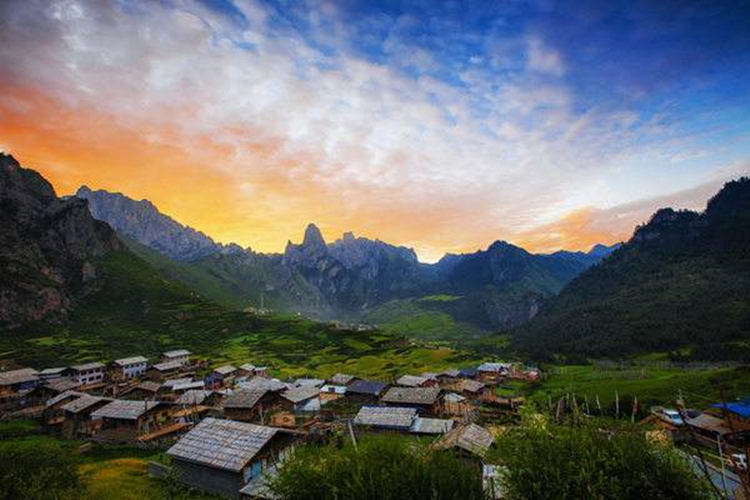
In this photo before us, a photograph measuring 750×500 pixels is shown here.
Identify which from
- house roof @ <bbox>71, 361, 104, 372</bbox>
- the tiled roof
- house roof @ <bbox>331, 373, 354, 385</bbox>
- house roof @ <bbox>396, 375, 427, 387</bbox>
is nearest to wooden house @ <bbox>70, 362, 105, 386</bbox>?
house roof @ <bbox>71, 361, 104, 372</bbox>

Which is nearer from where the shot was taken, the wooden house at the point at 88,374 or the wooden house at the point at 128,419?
the wooden house at the point at 128,419

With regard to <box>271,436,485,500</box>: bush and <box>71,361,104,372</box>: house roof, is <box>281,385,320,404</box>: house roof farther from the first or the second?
<box>71,361,104,372</box>: house roof

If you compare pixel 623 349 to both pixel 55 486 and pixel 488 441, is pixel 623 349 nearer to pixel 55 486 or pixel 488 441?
pixel 488 441

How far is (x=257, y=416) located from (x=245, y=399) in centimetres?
387

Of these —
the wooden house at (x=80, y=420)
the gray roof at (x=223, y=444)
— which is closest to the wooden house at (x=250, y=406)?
the wooden house at (x=80, y=420)

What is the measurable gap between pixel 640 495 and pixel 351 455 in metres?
18.1

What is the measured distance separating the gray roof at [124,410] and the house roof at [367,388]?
4163cm

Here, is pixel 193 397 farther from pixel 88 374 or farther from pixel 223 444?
pixel 88 374

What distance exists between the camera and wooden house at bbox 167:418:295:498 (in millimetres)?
46344

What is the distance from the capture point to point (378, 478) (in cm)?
2642

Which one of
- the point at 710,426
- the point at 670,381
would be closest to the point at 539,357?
the point at 670,381

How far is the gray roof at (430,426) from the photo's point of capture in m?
67.1

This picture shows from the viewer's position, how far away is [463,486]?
26.5 meters

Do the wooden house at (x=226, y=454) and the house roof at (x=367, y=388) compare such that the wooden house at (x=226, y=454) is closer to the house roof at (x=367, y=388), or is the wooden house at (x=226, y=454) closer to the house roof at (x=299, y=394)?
the house roof at (x=299, y=394)
